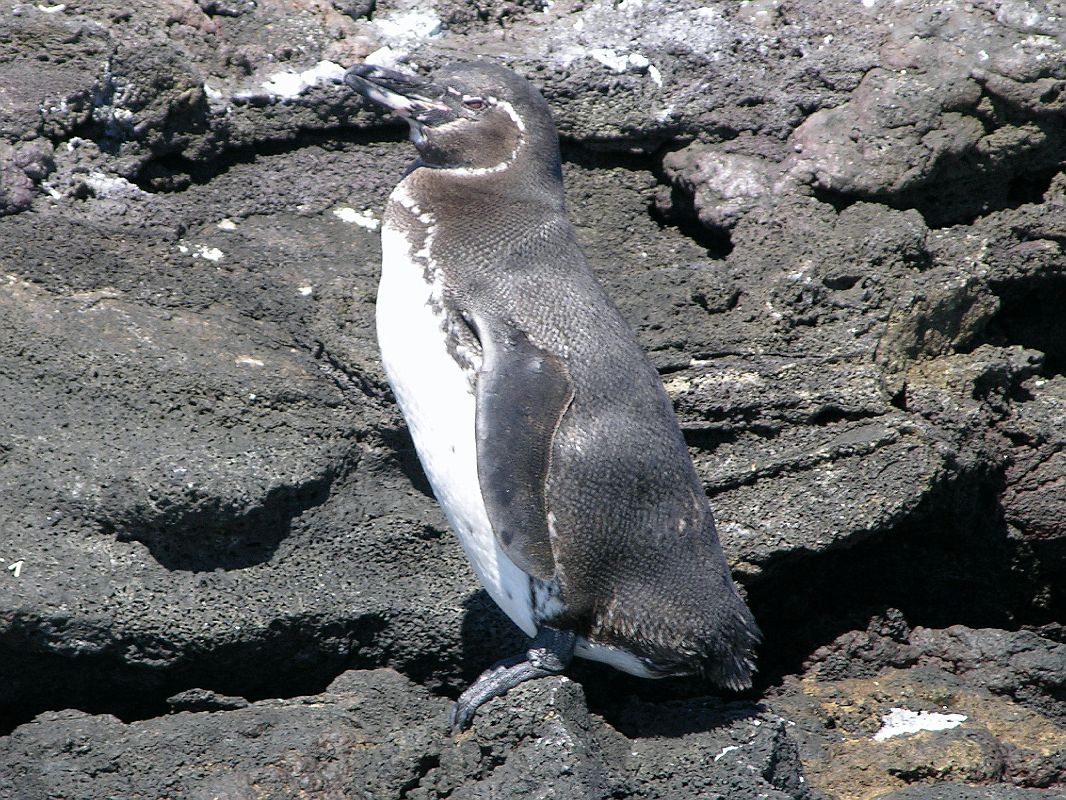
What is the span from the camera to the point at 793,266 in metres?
3.92

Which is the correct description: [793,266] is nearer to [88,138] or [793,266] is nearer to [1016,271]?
[1016,271]

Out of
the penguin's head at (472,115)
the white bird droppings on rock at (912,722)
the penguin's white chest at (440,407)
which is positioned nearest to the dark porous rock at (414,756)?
the penguin's white chest at (440,407)

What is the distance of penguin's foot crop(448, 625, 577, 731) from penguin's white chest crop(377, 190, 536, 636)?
7 centimetres

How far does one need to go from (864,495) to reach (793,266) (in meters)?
0.75

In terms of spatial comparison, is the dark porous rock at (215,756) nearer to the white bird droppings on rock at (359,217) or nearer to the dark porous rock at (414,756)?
the dark porous rock at (414,756)

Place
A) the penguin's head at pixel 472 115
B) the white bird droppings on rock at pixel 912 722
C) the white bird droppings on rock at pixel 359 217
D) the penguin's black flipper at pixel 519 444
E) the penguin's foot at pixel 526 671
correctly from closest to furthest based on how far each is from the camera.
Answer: the penguin's black flipper at pixel 519 444, the penguin's foot at pixel 526 671, the white bird droppings on rock at pixel 912 722, the penguin's head at pixel 472 115, the white bird droppings on rock at pixel 359 217

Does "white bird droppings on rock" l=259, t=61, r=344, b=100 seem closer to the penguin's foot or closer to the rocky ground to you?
the rocky ground

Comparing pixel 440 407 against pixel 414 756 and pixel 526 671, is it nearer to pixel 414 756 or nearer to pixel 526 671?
pixel 526 671

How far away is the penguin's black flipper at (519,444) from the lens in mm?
3004

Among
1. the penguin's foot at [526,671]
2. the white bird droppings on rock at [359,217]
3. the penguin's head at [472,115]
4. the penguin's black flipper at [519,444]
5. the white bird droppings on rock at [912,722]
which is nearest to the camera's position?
the penguin's black flipper at [519,444]

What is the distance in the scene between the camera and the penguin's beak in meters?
3.60

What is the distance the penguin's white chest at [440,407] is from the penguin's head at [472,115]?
35 cm

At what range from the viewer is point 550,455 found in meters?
3.09

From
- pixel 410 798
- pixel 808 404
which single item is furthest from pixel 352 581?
pixel 808 404
